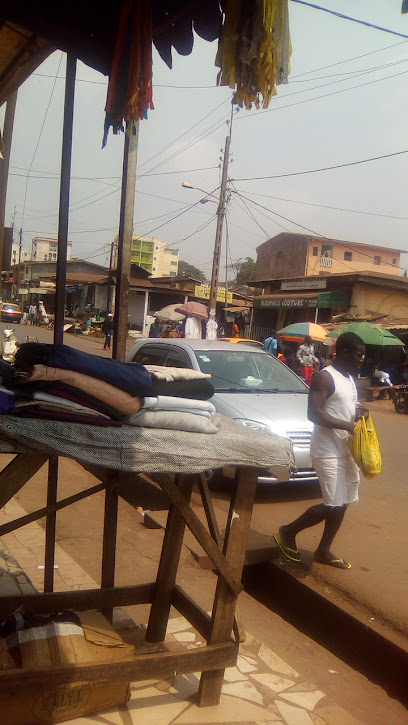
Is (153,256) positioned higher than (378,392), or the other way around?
(153,256)

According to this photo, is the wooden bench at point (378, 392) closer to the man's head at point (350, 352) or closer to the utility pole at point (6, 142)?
the man's head at point (350, 352)

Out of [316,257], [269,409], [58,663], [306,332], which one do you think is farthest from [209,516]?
[316,257]

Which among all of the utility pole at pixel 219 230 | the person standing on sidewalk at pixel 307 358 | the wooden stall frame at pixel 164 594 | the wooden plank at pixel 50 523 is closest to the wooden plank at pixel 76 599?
the wooden stall frame at pixel 164 594

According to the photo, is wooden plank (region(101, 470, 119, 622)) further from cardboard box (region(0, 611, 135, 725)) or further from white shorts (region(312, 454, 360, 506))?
white shorts (region(312, 454, 360, 506))

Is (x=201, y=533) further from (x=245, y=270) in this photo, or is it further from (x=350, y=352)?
(x=245, y=270)

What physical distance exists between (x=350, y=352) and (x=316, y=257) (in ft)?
140

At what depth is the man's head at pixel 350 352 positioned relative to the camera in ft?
14.3

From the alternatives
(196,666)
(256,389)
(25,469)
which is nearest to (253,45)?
(25,469)

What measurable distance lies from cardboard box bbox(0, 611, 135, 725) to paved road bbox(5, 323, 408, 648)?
1922 millimetres

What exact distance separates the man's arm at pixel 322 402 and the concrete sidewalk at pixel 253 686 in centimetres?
148

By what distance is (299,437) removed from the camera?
6766mm

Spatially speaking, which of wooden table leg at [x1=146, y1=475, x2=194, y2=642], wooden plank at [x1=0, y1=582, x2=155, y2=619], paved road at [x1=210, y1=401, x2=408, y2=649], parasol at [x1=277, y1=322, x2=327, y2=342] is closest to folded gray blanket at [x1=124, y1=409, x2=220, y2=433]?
wooden table leg at [x1=146, y1=475, x2=194, y2=642]

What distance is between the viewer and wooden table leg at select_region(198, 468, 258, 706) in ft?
9.09

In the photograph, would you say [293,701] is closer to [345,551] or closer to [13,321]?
[345,551]
